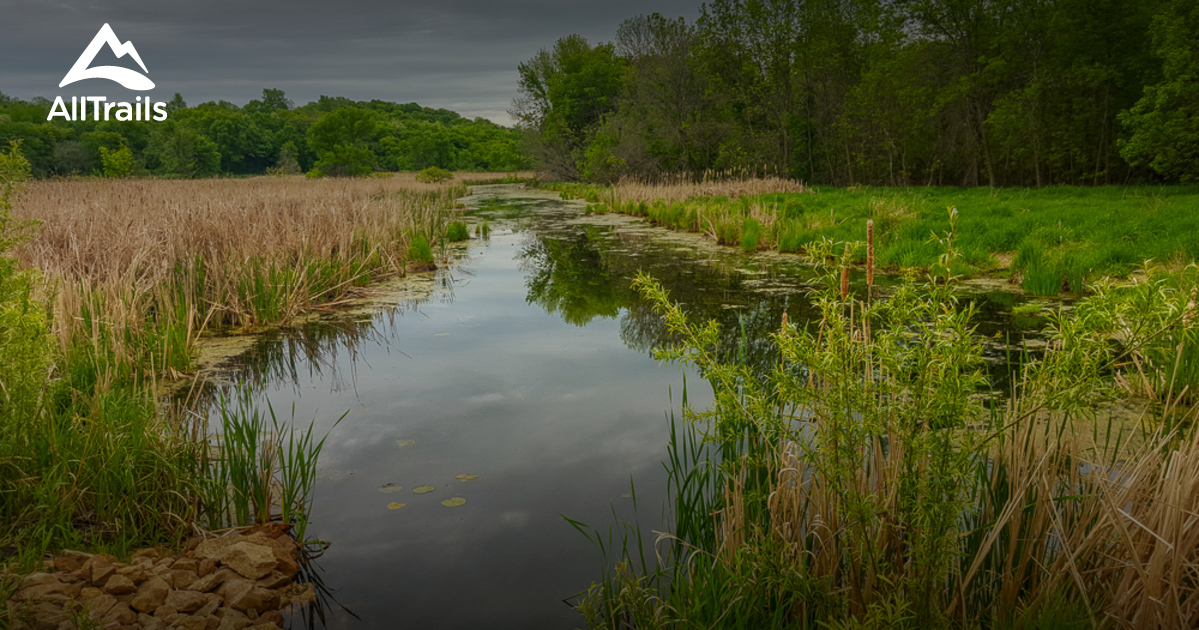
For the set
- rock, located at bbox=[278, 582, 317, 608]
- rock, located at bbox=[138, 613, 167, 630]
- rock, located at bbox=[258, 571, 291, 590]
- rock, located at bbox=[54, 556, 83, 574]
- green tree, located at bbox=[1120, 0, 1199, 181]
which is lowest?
rock, located at bbox=[278, 582, 317, 608]

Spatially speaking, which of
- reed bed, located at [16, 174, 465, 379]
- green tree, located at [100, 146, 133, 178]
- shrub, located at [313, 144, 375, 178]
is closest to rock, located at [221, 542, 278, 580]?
reed bed, located at [16, 174, 465, 379]

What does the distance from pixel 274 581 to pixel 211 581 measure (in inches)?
8.5

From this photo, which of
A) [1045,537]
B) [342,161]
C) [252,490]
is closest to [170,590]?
[252,490]

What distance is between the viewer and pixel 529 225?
19469 millimetres

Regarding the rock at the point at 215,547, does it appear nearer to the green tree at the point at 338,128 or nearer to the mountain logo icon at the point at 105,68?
the mountain logo icon at the point at 105,68

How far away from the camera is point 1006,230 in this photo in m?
10.2

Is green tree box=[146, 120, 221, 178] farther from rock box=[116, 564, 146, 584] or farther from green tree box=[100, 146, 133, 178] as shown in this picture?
rock box=[116, 564, 146, 584]

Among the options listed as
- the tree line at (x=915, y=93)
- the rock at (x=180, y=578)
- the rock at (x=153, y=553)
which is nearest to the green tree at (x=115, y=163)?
the tree line at (x=915, y=93)

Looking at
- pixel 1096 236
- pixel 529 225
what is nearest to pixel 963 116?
pixel 529 225

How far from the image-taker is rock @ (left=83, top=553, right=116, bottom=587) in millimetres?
2477

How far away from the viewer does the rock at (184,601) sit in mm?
2430

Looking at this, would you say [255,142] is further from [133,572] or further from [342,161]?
[133,572]

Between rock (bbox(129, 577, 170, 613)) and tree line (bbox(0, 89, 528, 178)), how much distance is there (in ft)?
112

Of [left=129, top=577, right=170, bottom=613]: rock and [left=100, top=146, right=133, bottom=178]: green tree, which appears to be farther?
[left=100, top=146, right=133, bottom=178]: green tree
